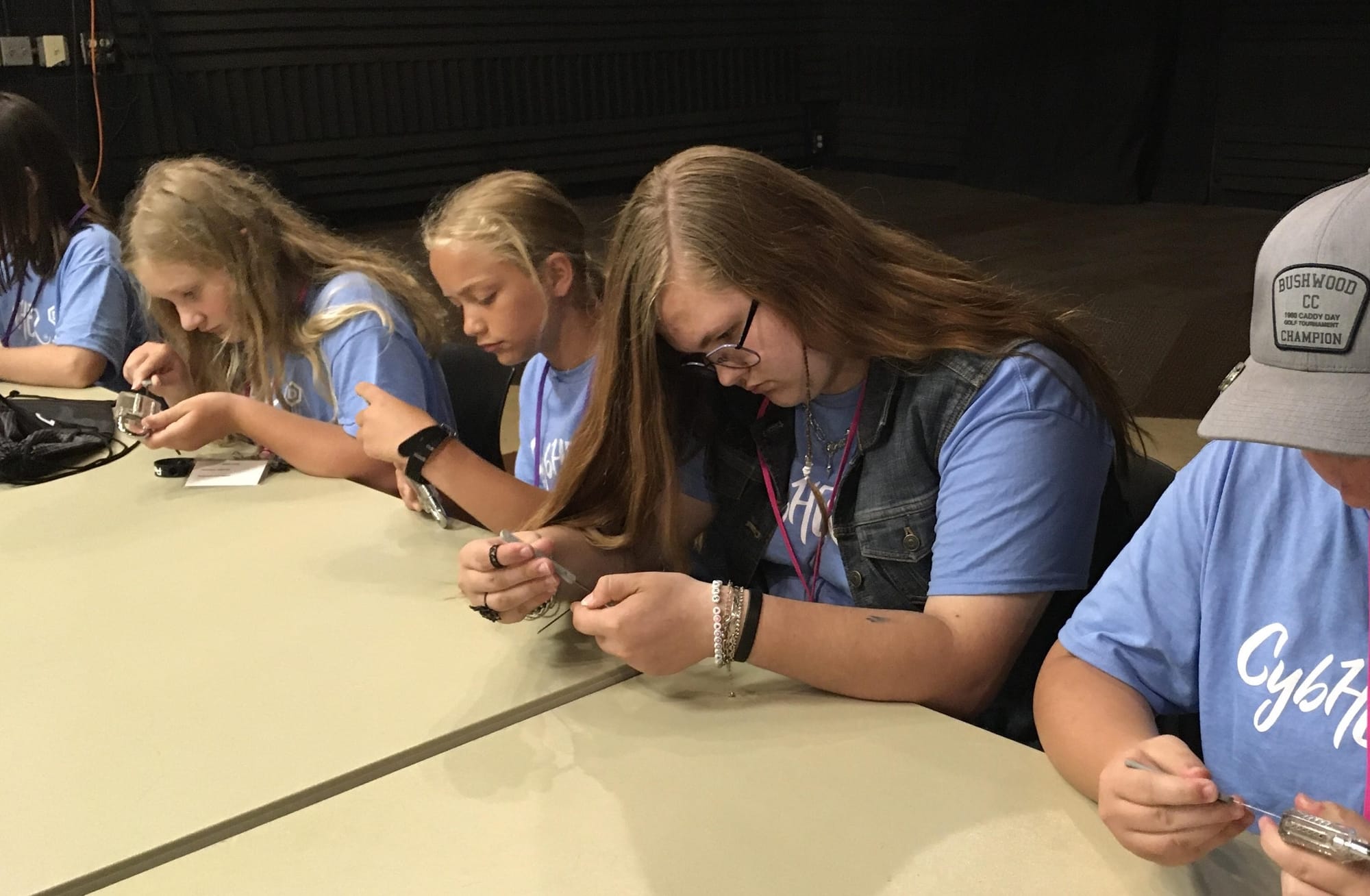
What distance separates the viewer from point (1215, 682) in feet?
3.27

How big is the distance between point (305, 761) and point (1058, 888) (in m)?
0.67

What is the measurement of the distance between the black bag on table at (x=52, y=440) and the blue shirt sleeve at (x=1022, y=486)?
1.46 m

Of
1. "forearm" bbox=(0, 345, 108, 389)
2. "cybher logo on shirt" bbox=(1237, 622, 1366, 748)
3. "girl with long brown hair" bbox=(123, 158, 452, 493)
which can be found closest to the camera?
"cybher logo on shirt" bbox=(1237, 622, 1366, 748)

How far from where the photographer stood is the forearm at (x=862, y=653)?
112 centimetres

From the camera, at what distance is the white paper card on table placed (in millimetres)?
1831

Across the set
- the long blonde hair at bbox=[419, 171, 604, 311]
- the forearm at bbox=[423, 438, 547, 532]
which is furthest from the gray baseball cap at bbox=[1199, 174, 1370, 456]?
the long blonde hair at bbox=[419, 171, 604, 311]

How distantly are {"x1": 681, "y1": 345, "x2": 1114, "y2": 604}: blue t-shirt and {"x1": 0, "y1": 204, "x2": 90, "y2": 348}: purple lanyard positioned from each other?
232 centimetres

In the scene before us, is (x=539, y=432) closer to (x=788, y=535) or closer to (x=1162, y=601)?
(x=788, y=535)

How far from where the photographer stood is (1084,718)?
0.99 m

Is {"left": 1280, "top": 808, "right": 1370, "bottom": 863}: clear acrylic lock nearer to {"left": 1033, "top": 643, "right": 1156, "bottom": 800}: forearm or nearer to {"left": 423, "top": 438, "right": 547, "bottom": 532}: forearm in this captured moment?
{"left": 1033, "top": 643, "right": 1156, "bottom": 800}: forearm

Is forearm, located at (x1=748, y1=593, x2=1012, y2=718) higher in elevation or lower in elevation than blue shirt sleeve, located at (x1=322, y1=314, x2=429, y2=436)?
lower

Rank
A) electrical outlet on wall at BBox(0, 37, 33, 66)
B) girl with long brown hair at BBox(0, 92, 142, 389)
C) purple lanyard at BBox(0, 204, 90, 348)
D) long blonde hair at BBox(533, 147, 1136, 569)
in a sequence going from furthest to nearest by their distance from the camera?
1. electrical outlet on wall at BBox(0, 37, 33, 66)
2. purple lanyard at BBox(0, 204, 90, 348)
3. girl with long brown hair at BBox(0, 92, 142, 389)
4. long blonde hair at BBox(533, 147, 1136, 569)

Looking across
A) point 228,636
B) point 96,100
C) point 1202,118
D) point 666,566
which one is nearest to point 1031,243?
point 1202,118

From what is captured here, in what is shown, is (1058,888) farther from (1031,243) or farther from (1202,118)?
(1202,118)
